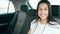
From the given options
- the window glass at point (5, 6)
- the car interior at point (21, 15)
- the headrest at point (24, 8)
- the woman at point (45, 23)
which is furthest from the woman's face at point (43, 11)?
the window glass at point (5, 6)

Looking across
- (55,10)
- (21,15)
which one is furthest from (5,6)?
(55,10)

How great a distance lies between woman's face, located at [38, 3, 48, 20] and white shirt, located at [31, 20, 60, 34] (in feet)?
0.27

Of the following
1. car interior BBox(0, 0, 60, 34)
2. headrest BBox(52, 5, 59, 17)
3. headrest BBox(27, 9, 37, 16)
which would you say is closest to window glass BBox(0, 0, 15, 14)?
car interior BBox(0, 0, 60, 34)

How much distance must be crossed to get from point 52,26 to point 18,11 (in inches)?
34.4

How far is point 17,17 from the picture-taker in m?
2.82

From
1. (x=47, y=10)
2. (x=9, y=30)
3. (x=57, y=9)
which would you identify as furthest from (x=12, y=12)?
(x=47, y=10)

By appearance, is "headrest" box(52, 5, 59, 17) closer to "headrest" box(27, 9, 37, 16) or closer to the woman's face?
"headrest" box(27, 9, 37, 16)

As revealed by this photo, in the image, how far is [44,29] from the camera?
208cm

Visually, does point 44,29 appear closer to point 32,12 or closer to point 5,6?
point 32,12

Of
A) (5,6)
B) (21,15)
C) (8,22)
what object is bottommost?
(8,22)

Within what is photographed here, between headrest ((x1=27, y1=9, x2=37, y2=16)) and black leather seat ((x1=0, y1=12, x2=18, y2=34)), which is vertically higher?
headrest ((x1=27, y1=9, x2=37, y2=16))

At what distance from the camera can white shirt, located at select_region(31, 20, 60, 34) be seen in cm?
204

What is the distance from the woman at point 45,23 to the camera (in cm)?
205

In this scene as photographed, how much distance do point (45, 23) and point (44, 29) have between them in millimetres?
62
